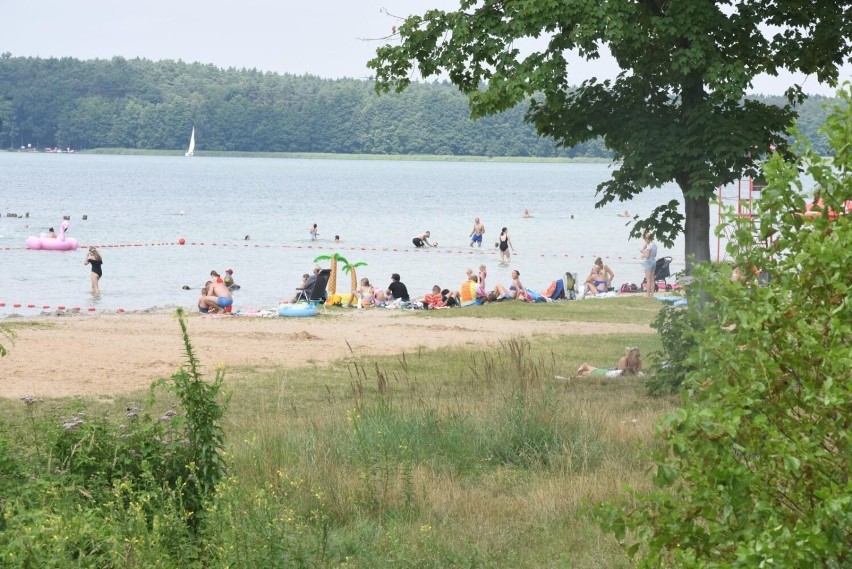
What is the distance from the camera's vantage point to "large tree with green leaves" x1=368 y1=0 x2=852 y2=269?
37.2ft

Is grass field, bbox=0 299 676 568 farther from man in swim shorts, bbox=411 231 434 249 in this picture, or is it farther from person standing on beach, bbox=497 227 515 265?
man in swim shorts, bbox=411 231 434 249

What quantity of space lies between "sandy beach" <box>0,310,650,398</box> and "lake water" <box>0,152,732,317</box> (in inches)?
238

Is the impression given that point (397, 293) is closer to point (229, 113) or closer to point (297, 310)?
point (297, 310)

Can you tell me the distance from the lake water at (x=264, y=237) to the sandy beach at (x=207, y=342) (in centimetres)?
605

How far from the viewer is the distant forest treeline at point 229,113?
186625mm

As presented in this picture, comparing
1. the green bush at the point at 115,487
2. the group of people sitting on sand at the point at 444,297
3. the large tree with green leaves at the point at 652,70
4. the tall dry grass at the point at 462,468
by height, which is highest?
the large tree with green leaves at the point at 652,70

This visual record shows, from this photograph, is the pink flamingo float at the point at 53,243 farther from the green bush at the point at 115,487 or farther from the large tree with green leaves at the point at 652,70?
the green bush at the point at 115,487

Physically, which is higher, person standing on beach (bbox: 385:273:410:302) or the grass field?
the grass field

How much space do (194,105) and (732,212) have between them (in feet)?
631

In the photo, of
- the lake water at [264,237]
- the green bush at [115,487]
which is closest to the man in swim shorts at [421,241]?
the lake water at [264,237]

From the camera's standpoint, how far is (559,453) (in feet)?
25.4

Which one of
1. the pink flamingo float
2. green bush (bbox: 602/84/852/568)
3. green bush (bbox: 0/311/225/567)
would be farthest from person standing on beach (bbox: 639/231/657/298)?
the pink flamingo float

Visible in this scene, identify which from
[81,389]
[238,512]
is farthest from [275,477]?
[81,389]

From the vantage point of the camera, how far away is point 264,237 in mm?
58781
